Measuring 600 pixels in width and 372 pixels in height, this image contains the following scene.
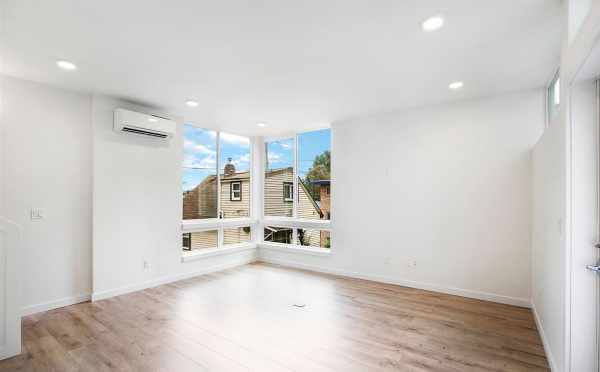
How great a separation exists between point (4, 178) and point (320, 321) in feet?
12.1

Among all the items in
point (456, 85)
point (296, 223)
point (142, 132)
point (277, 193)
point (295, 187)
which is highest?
point (456, 85)

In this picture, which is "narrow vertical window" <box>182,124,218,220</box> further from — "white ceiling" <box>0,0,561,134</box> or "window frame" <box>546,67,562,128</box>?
"window frame" <box>546,67,562,128</box>

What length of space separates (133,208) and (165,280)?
1.21 meters

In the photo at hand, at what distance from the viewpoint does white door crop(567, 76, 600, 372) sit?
1748 mm

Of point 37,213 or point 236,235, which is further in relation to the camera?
point 236,235

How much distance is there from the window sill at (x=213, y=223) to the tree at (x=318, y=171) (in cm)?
146

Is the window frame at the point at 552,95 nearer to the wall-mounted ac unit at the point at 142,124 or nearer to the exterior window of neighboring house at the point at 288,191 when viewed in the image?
the exterior window of neighboring house at the point at 288,191

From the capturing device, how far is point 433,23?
2.17m

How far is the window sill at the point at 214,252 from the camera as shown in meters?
4.87

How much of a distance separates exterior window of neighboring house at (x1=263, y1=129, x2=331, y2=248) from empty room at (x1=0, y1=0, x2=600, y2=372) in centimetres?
5

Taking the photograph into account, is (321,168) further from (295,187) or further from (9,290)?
(9,290)

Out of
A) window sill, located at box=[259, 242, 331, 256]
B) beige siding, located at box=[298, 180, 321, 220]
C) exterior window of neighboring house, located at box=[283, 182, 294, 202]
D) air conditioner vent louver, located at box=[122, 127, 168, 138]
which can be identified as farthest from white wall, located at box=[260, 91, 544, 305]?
air conditioner vent louver, located at box=[122, 127, 168, 138]

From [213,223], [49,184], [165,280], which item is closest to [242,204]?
[213,223]

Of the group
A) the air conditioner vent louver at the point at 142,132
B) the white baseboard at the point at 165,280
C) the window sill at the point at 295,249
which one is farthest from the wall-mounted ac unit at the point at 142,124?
the window sill at the point at 295,249
